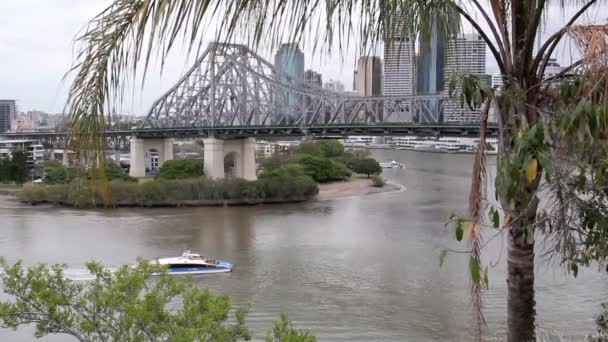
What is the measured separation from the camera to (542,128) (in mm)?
712

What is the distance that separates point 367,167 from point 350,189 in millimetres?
2911

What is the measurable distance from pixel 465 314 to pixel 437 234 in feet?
11.2

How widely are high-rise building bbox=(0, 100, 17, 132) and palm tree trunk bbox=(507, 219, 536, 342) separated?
95.7 ft

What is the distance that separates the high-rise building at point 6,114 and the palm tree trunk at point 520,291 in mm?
29159

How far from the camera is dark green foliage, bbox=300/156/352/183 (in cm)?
1584

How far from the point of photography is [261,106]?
57.8 ft

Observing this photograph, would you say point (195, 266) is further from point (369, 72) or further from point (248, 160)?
point (248, 160)

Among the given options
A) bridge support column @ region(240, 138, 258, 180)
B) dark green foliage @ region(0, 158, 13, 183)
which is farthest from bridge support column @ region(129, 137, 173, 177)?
dark green foliage @ region(0, 158, 13, 183)

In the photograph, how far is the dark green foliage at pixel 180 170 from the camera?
14.6m

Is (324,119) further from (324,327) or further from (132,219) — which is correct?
(324,327)

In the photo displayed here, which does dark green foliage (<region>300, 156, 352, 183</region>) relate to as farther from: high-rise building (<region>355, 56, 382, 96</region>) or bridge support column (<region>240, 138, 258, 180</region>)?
high-rise building (<region>355, 56, 382, 96</region>)

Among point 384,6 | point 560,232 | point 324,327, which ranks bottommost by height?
point 324,327

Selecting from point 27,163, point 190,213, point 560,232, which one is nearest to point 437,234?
point 190,213

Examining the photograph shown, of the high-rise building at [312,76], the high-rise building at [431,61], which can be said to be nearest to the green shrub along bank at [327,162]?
the high-rise building at [312,76]
